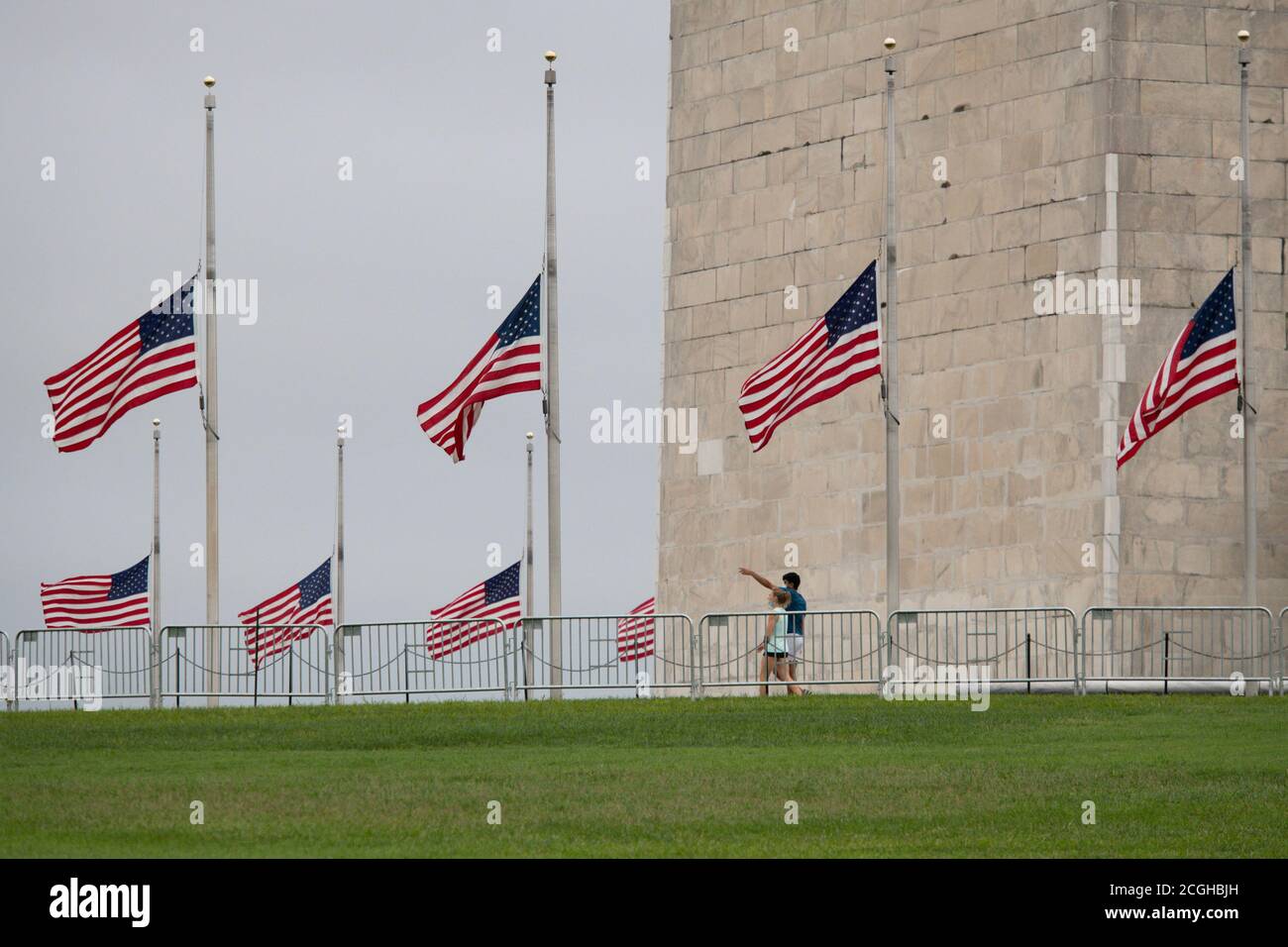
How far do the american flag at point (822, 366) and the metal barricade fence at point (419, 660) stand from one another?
3.98 meters

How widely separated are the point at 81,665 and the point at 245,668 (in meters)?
2.01

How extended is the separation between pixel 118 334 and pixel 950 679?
35.3 feet

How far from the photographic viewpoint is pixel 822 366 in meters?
30.6

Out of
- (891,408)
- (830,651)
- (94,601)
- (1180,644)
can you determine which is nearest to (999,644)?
(1180,644)

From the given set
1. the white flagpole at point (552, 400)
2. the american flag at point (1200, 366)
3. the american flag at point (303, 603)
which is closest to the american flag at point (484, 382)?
the white flagpole at point (552, 400)

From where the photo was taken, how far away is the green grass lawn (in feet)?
59.2

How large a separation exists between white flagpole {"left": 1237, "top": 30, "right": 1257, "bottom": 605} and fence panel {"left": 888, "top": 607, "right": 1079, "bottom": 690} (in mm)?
2508

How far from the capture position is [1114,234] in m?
35.6

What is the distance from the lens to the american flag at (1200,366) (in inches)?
1241

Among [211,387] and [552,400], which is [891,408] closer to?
[552,400]

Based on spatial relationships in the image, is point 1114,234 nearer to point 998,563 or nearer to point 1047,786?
point 998,563

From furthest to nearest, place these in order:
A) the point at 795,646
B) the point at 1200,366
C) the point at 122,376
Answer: the point at 122,376
the point at 1200,366
the point at 795,646
